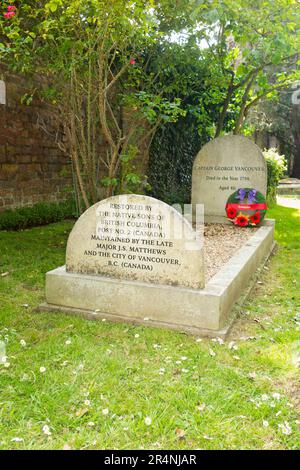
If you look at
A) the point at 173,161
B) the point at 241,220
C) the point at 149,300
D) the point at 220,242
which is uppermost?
the point at 173,161

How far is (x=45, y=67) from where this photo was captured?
208 inches

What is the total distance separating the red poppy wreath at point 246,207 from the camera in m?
6.60

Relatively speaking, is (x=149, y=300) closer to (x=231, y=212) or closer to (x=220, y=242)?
(x=220, y=242)

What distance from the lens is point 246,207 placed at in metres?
6.73

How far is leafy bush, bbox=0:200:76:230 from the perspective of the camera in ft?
22.9

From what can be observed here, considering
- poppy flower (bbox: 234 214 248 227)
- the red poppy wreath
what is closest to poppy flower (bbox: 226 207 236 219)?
the red poppy wreath

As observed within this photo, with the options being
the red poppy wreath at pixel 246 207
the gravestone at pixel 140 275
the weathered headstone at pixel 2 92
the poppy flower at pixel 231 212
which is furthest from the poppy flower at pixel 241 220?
the weathered headstone at pixel 2 92

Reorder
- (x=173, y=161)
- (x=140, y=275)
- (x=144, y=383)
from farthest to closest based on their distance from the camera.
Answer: (x=173, y=161), (x=140, y=275), (x=144, y=383)

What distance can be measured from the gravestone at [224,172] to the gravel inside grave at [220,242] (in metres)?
0.51

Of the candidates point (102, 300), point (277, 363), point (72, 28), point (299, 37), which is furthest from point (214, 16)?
point (277, 363)

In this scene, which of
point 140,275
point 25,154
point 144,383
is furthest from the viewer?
point 25,154

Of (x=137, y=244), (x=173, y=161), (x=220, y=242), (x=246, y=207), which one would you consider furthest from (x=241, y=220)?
(x=173, y=161)

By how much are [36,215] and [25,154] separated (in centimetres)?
106

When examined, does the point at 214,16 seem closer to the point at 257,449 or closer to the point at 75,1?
the point at 75,1
